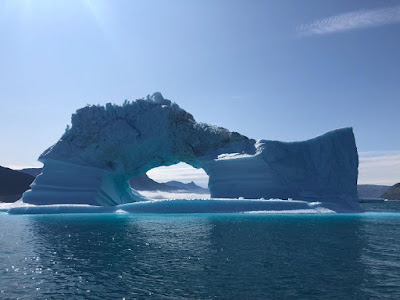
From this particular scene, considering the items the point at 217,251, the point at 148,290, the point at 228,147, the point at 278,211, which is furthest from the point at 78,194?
the point at 148,290

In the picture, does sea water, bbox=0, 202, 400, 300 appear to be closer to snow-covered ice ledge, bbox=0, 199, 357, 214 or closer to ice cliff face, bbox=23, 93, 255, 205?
snow-covered ice ledge, bbox=0, 199, 357, 214

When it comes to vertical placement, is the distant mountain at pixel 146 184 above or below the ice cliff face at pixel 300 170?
above

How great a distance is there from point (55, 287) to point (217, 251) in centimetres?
518

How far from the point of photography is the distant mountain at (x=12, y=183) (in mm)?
69750

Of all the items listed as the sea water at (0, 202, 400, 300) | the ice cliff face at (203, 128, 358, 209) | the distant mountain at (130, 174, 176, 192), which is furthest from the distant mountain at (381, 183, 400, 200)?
the sea water at (0, 202, 400, 300)

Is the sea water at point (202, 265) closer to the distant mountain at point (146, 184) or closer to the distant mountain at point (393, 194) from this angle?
the distant mountain at point (393, 194)

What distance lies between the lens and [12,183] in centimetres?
7338

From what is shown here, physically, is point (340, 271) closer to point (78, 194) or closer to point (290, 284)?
point (290, 284)

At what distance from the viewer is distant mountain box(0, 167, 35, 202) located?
69750mm

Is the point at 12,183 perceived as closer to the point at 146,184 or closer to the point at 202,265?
the point at 146,184

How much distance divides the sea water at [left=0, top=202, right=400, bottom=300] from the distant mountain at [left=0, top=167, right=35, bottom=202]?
63.2 m

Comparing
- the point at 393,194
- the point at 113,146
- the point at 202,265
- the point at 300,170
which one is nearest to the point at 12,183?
the point at 113,146

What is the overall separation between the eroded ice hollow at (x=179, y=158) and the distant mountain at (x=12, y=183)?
4406 centimetres

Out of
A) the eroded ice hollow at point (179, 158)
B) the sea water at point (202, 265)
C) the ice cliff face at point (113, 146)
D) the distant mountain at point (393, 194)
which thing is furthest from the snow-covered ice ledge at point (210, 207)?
the distant mountain at point (393, 194)
